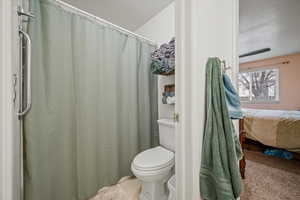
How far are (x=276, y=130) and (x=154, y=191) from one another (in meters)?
A: 2.39

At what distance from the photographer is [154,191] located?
136 centimetres

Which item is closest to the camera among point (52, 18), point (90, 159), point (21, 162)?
point (21, 162)

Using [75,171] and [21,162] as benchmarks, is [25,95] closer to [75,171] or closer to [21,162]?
[21,162]

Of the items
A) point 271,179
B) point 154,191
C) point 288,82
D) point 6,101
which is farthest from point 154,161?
point 288,82

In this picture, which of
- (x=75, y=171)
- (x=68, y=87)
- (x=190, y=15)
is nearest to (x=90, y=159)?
(x=75, y=171)

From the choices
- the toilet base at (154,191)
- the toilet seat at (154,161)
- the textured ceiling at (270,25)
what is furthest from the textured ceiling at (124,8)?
the toilet base at (154,191)

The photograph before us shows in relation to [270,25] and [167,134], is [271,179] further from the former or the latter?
[270,25]

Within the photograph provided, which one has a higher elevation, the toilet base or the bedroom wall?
the bedroom wall

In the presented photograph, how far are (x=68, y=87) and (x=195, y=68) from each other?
1.14m

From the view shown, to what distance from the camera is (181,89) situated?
81 centimetres

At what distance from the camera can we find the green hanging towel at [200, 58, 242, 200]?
2.57 ft

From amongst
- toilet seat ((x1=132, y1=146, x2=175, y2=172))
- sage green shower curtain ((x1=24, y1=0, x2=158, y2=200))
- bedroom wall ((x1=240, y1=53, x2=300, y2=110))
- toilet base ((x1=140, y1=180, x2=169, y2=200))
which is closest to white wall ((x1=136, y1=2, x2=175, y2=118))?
sage green shower curtain ((x1=24, y1=0, x2=158, y2=200))

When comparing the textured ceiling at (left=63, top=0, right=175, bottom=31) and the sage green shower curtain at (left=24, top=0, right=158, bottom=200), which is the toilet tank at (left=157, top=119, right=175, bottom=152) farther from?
the textured ceiling at (left=63, top=0, right=175, bottom=31)

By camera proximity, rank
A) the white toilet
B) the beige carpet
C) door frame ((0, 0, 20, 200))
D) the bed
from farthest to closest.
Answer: the bed < the beige carpet < the white toilet < door frame ((0, 0, 20, 200))
